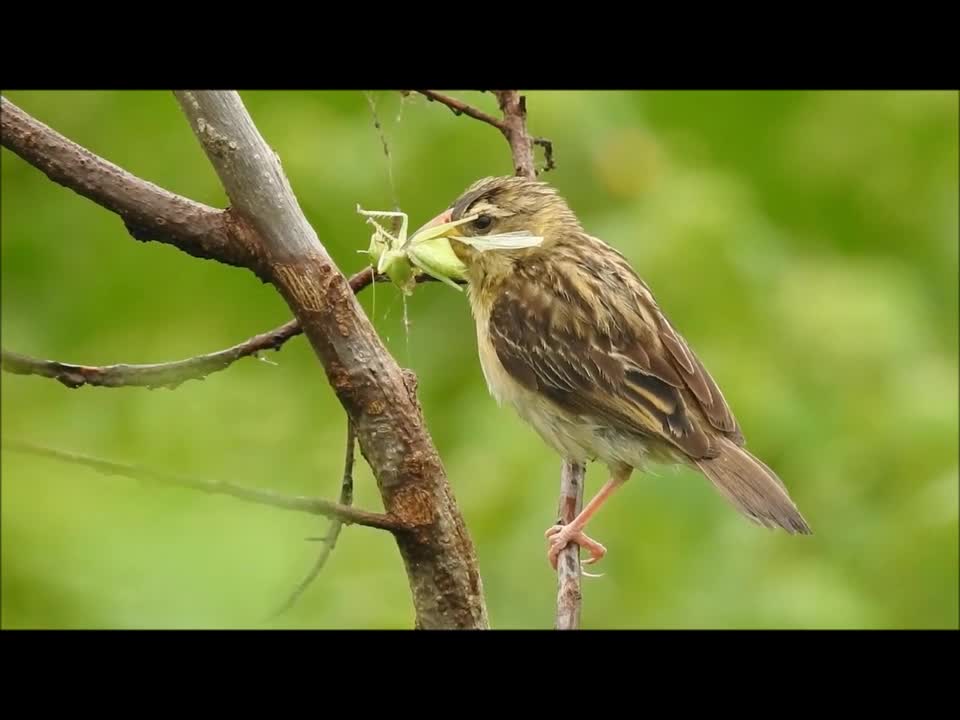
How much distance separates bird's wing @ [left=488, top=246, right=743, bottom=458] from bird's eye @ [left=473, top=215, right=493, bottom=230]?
0.20 meters

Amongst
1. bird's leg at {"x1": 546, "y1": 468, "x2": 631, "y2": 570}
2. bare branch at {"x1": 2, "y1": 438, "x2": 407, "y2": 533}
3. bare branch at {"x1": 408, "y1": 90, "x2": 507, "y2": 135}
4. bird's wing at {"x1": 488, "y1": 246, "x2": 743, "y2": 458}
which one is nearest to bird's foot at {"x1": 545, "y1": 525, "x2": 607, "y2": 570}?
bird's leg at {"x1": 546, "y1": 468, "x2": 631, "y2": 570}

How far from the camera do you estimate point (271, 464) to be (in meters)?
5.87

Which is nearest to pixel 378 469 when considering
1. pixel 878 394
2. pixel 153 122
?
pixel 878 394

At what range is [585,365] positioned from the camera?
Result: 178 inches

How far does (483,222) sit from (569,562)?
3.73 feet

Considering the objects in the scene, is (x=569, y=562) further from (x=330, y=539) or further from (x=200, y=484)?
(x=200, y=484)

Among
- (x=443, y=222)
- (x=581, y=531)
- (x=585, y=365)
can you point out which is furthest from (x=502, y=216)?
(x=581, y=531)

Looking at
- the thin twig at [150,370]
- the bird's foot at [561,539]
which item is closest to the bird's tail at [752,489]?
the bird's foot at [561,539]

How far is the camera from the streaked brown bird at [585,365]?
445cm

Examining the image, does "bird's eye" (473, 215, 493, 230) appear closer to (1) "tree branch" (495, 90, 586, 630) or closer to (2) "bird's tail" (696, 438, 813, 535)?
(1) "tree branch" (495, 90, 586, 630)

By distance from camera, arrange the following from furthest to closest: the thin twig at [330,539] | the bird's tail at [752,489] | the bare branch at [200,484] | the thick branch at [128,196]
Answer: the bird's tail at [752,489] < the thin twig at [330,539] < the thick branch at [128,196] < the bare branch at [200,484]

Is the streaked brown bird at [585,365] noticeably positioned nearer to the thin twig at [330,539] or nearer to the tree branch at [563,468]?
the tree branch at [563,468]

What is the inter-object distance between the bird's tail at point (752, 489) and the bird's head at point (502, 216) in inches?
35.9

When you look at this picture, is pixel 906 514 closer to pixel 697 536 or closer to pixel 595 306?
pixel 697 536
